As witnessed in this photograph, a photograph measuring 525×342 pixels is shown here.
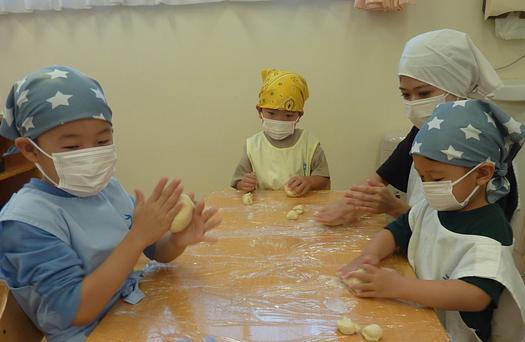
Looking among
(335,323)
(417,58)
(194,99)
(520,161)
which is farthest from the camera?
(194,99)

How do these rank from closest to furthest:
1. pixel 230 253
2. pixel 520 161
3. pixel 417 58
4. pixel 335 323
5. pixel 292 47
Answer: pixel 335 323 < pixel 230 253 < pixel 417 58 < pixel 520 161 < pixel 292 47

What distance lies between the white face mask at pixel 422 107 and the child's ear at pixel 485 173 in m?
0.41

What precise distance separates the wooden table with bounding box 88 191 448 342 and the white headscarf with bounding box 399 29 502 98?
18.2 inches

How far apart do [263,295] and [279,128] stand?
2.94 feet

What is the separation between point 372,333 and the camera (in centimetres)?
71

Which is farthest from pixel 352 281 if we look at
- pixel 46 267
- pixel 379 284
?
pixel 46 267

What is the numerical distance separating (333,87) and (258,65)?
418mm

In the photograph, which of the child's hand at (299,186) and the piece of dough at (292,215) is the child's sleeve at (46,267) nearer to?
the piece of dough at (292,215)

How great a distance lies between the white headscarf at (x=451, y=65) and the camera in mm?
1227

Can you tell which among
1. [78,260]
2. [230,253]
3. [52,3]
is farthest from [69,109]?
[52,3]

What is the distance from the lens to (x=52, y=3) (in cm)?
222

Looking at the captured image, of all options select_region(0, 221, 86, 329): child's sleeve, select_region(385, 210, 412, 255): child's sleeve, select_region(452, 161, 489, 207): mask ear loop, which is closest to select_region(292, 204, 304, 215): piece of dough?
select_region(385, 210, 412, 255): child's sleeve

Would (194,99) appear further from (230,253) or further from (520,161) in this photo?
(520,161)

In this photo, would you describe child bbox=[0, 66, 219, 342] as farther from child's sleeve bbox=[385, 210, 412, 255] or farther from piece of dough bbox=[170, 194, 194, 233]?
child's sleeve bbox=[385, 210, 412, 255]
